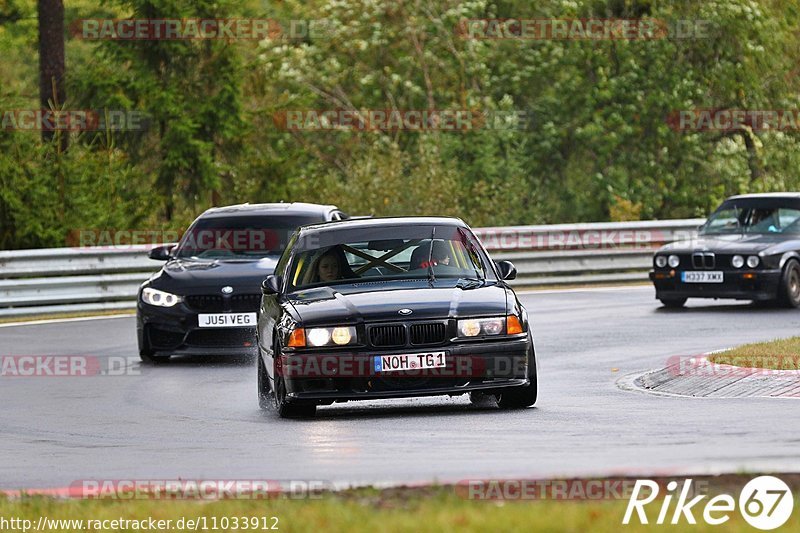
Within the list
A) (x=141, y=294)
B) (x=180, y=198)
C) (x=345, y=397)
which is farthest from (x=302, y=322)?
(x=180, y=198)

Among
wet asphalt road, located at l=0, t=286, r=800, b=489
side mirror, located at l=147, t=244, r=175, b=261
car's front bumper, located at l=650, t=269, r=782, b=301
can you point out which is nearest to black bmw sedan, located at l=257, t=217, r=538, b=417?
wet asphalt road, located at l=0, t=286, r=800, b=489

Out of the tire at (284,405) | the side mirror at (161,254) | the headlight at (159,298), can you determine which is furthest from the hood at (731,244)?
the tire at (284,405)

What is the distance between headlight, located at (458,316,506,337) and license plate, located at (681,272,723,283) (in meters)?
10.7

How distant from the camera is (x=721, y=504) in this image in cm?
784

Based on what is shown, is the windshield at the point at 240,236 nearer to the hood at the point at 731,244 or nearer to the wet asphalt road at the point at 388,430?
the wet asphalt road at the point at 388,430

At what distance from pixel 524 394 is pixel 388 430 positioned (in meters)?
1.55

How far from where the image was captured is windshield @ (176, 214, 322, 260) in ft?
63.3

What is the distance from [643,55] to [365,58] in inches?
282

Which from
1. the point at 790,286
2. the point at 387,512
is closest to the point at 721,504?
the point at 387,512

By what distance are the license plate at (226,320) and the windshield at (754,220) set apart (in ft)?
27.6

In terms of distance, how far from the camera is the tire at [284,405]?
1309cm

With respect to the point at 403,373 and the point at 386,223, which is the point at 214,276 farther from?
the point at 403,373

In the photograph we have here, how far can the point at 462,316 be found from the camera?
12734 millimetres

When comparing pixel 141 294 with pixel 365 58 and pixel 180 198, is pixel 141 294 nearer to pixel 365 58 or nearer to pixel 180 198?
pixel 180 198
